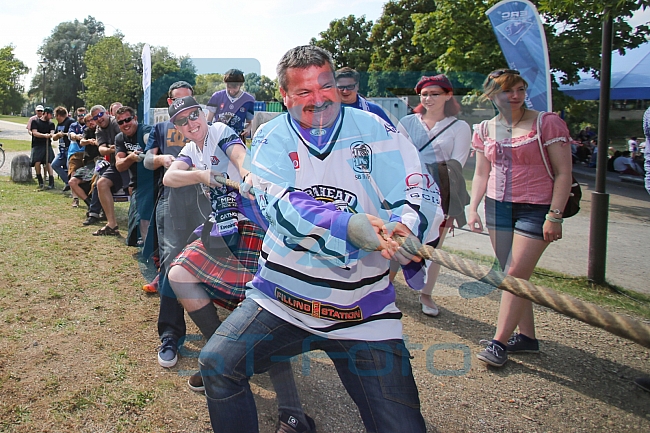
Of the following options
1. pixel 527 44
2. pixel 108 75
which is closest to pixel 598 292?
pixel 527 44

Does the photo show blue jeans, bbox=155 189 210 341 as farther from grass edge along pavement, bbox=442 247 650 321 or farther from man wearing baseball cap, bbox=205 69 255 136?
grass edge along pavement, bbox=442 247 650 321

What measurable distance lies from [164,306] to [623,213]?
9.59 meters

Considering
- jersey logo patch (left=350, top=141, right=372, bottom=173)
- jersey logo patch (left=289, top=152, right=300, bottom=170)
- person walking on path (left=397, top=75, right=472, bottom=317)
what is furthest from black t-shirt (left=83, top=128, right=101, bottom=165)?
jersey logo patch (left=350, top=141, right=372, bottom=173)

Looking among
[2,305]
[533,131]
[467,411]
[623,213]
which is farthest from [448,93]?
[623,213]

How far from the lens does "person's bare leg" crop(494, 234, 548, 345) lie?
3.30m

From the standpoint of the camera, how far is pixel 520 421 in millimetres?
2824

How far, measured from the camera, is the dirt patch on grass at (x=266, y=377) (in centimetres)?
278

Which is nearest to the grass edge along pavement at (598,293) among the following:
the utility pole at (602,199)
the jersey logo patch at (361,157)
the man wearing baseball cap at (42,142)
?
the utility pole at (602,199)

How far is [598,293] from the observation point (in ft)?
15.9

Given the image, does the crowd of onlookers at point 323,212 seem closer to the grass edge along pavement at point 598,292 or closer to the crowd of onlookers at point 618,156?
the grass edge along pavement at point 598,292

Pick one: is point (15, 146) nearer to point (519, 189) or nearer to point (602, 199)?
point (602, 199)

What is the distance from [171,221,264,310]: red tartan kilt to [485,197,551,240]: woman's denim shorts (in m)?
1.76

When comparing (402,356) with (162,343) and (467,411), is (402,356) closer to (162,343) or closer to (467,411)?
(467,411)

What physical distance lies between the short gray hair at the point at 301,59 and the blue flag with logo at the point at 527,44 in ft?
12.7
